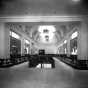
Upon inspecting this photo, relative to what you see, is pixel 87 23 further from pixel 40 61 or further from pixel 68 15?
pixel 40 61

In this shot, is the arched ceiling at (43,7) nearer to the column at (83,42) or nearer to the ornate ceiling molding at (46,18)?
the ornate ceiling molding at (46,18)

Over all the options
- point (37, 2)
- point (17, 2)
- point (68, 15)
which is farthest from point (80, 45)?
point (17, 2)

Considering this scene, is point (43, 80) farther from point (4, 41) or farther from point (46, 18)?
point (4, 41)

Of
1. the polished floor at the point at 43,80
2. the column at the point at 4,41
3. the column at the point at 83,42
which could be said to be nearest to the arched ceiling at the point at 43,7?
the column at the point at 83,42

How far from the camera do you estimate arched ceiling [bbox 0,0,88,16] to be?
22.8 feet

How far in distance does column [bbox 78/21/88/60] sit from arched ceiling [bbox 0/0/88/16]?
120cm

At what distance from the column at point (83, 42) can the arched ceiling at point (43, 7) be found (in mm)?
1199

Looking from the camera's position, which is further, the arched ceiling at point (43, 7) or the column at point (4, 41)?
the column at point (4, 41)

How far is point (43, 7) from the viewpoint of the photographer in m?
7.79

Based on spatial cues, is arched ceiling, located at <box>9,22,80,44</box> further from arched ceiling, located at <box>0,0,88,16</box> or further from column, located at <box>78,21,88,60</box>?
arched ceiling, located at <box>0,0,88,16</box>

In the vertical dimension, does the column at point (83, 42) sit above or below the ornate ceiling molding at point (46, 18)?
below

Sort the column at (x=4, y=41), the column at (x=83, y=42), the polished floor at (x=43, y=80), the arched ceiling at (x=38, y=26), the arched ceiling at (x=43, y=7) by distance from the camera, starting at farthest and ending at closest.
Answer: the arched ceiling at (x=38, y=26) → the column at (x=4, y=41) → the column at (x=83, y=42) → the arched ceiling at (x=43, y=7) → the polished floor at (x=43, y=80)

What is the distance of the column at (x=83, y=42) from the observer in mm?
9285

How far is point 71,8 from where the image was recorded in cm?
791
